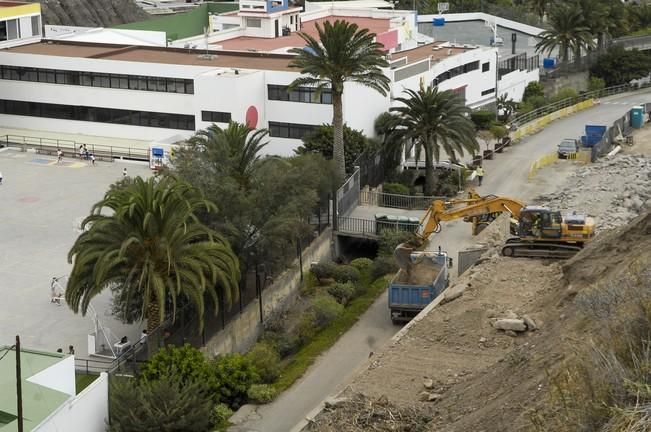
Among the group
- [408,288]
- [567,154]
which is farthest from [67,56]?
[408,288]

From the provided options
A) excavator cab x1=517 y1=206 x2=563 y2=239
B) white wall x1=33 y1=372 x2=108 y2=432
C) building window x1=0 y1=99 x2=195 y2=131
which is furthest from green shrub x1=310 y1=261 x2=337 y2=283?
building window x1=0 y1=99 x2=195 y2=131

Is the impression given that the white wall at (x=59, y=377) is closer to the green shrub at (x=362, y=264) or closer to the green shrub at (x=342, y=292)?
the green shrub at (x=342, y=292)

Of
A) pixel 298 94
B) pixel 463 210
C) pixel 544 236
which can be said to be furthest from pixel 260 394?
pixel 298 94

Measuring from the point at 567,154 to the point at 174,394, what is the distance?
41.0 metres

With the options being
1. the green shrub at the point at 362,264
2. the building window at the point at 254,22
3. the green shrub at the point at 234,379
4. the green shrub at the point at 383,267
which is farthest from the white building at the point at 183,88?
the green shrub at the point at 234,379

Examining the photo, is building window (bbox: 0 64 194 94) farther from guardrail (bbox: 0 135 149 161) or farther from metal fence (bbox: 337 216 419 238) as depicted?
metal fence (bbox: 337 216 419 238)

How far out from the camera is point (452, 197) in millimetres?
60375

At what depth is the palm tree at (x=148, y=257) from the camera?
124 ft

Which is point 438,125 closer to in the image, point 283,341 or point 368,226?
point 368,226

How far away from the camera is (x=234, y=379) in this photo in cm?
3762

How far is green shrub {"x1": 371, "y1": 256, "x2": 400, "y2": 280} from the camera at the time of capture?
49.5 m

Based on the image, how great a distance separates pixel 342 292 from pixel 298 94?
63.2ft

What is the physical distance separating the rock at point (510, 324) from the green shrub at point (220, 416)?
369 inches

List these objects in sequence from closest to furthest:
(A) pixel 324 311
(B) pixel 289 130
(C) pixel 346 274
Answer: (A) pixel 324 311, (C) pixel 346 274, (B) pixel 289 130
